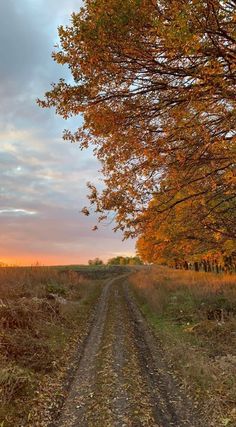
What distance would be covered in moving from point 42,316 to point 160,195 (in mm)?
7953

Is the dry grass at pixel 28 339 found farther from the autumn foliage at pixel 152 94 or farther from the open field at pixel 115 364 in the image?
the autumn foliage at pixel 152 94

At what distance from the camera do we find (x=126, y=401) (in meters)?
7.89

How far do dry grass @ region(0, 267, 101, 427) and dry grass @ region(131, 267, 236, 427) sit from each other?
3.44m

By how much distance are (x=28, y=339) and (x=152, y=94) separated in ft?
27.2

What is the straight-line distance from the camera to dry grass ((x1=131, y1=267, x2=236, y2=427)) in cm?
821

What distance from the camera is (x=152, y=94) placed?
29.7 ft

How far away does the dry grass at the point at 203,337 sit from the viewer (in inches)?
323

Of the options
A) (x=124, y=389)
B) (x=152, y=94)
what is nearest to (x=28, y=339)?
(x=124, y=389)

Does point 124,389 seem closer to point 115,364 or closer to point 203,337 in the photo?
point 115,364

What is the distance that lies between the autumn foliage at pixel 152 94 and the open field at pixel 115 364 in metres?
4.01

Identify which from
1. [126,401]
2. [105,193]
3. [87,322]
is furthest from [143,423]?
[87,322]

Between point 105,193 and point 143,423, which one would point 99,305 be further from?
point 143,423

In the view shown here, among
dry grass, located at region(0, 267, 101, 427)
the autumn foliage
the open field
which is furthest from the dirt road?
the autumn foliage

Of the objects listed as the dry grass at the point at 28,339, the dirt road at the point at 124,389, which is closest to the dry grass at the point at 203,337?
the dirt road at the point at 124,389
